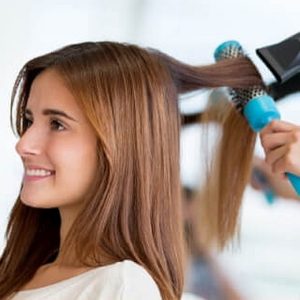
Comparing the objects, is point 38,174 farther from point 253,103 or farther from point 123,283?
point 253,103

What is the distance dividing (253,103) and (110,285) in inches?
16.0

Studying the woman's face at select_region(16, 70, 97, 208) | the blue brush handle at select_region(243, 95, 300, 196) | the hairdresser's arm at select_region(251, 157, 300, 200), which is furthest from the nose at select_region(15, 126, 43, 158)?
the hairdresser's arm at select_region(251, 157, 300, 200)

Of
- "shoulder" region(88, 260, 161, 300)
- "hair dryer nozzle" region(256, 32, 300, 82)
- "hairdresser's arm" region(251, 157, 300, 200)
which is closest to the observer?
"shoulder" region(88, 260, 161, 300)

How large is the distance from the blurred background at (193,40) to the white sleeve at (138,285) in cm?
46

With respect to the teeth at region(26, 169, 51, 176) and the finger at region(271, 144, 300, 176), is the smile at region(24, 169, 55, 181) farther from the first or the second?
the finger at region(271, 144, 300, 176)

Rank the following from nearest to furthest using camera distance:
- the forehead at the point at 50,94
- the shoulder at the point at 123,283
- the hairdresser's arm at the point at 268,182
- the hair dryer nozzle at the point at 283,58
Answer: the shoulder at the point at 123,283 → the forehead at the point at 50,94 → the hair dryer nozzle at the point at 283,58 → the hairdresser's arm at the point at 268,182

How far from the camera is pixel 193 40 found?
54.4 inches

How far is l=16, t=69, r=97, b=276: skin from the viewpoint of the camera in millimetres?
934

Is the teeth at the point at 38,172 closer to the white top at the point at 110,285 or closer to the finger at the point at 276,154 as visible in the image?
the white top at the point at 110,285

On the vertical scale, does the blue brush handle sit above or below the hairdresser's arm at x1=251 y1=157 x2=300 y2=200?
above

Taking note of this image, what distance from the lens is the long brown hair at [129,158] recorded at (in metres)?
0.93

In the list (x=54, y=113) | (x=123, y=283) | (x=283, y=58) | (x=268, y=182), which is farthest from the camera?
(x=268, y=182)

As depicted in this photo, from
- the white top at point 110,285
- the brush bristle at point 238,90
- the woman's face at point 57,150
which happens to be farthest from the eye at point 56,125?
the brush bristle at point 238,90

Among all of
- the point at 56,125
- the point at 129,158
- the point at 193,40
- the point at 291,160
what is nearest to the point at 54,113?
the point at 56,125
